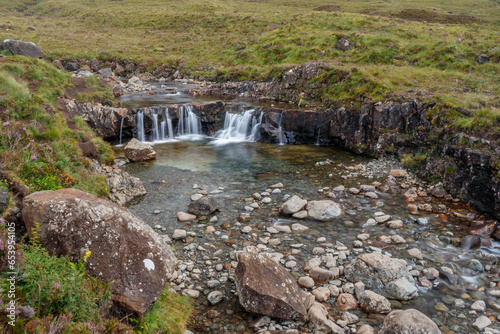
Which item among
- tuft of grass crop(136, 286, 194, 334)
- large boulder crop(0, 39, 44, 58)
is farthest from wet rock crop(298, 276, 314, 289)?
large boulder crop(0, 39, 44, 58)

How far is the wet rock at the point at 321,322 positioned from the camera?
21.4 feet

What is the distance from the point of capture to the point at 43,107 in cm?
1278

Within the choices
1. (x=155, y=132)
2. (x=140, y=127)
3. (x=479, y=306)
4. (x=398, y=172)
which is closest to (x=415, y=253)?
(x=479, y=306)

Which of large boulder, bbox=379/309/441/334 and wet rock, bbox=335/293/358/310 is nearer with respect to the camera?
large boulder, bbox=379/309/441/334

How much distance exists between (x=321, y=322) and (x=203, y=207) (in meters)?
6.49

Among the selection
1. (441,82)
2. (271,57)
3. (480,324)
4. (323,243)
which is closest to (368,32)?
(271,57)

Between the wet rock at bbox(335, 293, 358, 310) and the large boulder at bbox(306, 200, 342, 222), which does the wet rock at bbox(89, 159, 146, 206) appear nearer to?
the large boulder at bbox(306, 200, 342, 222)

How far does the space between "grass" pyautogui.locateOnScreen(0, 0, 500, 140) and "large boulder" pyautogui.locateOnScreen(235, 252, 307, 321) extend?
12.8 meters

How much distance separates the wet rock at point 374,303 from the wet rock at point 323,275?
0.97m

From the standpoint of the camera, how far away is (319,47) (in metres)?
34.6

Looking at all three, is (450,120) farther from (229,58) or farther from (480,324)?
(229,58)

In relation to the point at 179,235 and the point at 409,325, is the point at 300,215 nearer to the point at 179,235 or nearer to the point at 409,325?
the point at 179,235

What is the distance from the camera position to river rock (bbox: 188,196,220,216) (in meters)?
11.8

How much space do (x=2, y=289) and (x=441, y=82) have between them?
85.7ft
